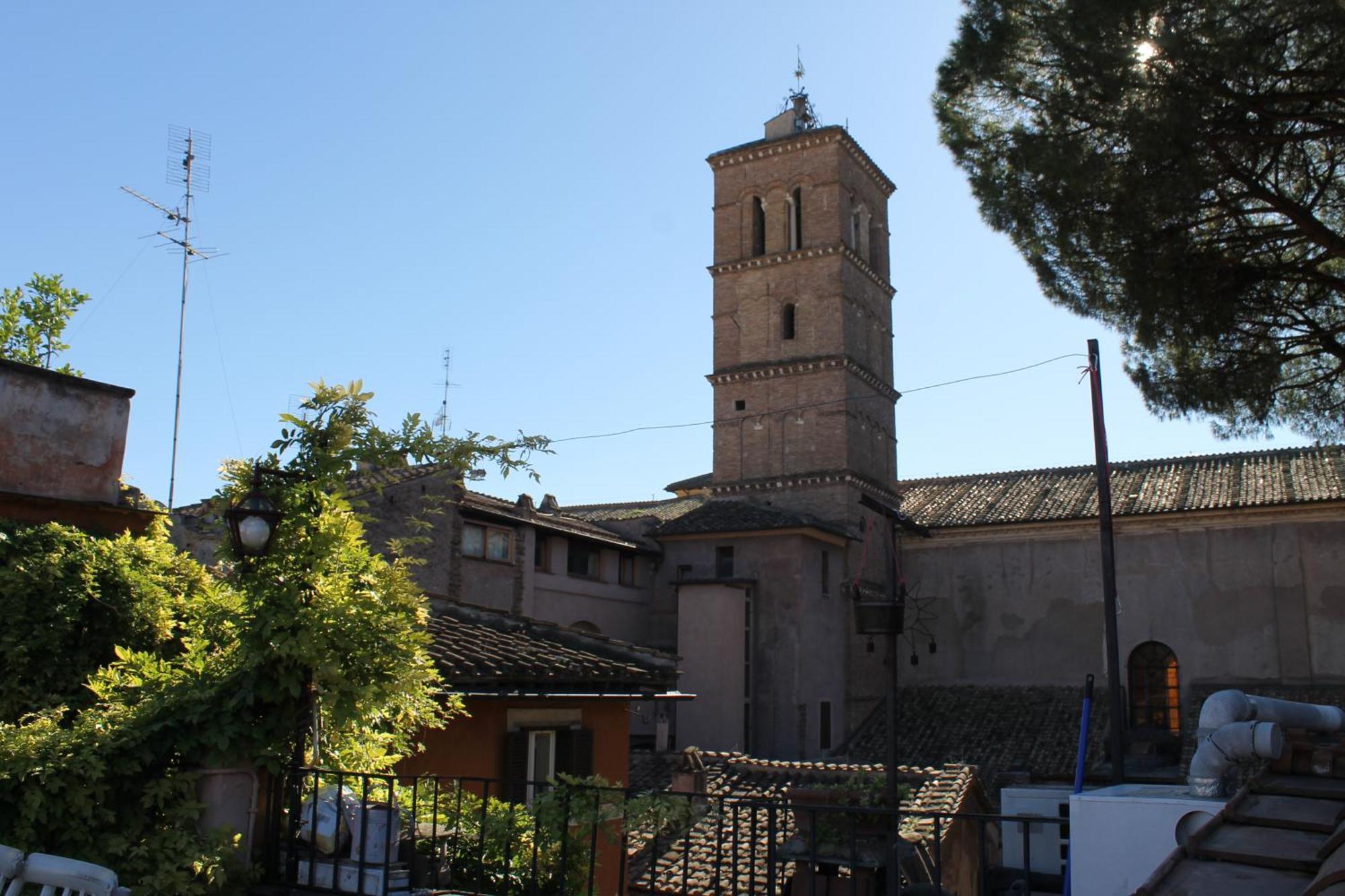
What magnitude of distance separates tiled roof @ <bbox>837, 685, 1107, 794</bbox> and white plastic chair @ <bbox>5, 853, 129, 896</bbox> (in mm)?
21669

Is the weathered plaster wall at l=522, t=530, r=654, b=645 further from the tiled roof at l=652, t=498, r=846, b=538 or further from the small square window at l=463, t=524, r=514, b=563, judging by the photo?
the tiled roof at l=652, t=498, r=846, b=538

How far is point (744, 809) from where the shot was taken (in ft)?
39.1

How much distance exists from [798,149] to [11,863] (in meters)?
31.5

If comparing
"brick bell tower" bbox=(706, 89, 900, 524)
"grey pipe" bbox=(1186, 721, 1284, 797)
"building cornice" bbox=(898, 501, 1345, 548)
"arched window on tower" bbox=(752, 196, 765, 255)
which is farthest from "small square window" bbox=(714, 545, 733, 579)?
"grey pipe" bbox=(1186, 721, 1284, 797)

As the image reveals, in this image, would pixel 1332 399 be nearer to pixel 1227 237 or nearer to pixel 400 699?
pixel 1227 237

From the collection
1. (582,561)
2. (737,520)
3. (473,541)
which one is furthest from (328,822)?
(737,520)

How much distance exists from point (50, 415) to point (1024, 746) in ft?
75.2

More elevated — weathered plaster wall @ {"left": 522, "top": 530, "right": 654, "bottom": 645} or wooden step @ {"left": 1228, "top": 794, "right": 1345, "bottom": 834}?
weathered plaster wall @ {"left": 522, "top": 530, "right": 654, "bottom": 645}

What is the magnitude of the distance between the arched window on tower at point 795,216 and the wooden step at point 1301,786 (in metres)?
28.7

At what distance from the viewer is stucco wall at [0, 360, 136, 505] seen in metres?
10.5

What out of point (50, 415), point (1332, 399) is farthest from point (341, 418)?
point (1332, 399)

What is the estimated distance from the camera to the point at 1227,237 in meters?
11.1

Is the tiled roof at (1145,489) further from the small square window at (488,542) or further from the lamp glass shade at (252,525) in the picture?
the lamp glass shade at (252,525)

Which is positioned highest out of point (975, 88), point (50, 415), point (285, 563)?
point (975, 88)
